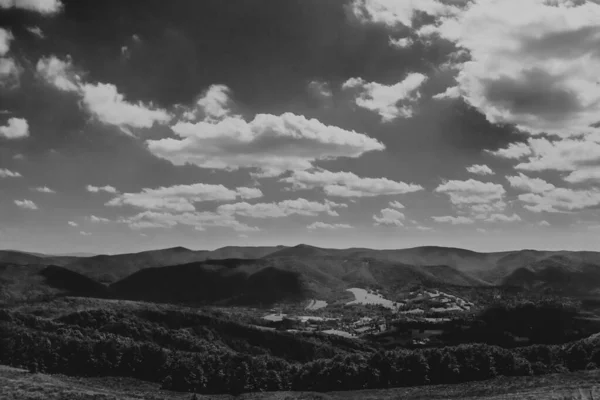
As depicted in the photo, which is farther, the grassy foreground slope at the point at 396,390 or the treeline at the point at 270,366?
the treeline at the point at 270,366

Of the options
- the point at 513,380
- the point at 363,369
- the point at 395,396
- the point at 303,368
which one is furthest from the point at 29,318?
the point at 513,380

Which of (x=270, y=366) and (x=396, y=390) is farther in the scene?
(x=270, y=366)

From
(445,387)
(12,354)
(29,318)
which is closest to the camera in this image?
(445,387)

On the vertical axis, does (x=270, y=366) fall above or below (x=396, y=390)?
below

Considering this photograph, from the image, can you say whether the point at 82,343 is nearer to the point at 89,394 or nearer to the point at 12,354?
the point at 12,354

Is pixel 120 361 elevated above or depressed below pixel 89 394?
below

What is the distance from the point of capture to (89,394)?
64.2 meters

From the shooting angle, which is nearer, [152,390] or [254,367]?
[152,390]

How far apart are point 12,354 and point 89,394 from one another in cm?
6829

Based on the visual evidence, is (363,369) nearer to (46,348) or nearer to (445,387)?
(445,387)

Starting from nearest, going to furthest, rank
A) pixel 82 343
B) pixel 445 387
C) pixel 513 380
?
pixel 513 380, pixel 445 387, pixel 82 343

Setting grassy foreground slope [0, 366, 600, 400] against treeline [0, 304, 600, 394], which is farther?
treeline [0, 304, 600, 394]

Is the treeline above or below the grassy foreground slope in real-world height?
below

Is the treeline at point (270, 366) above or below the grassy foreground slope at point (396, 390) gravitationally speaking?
below
